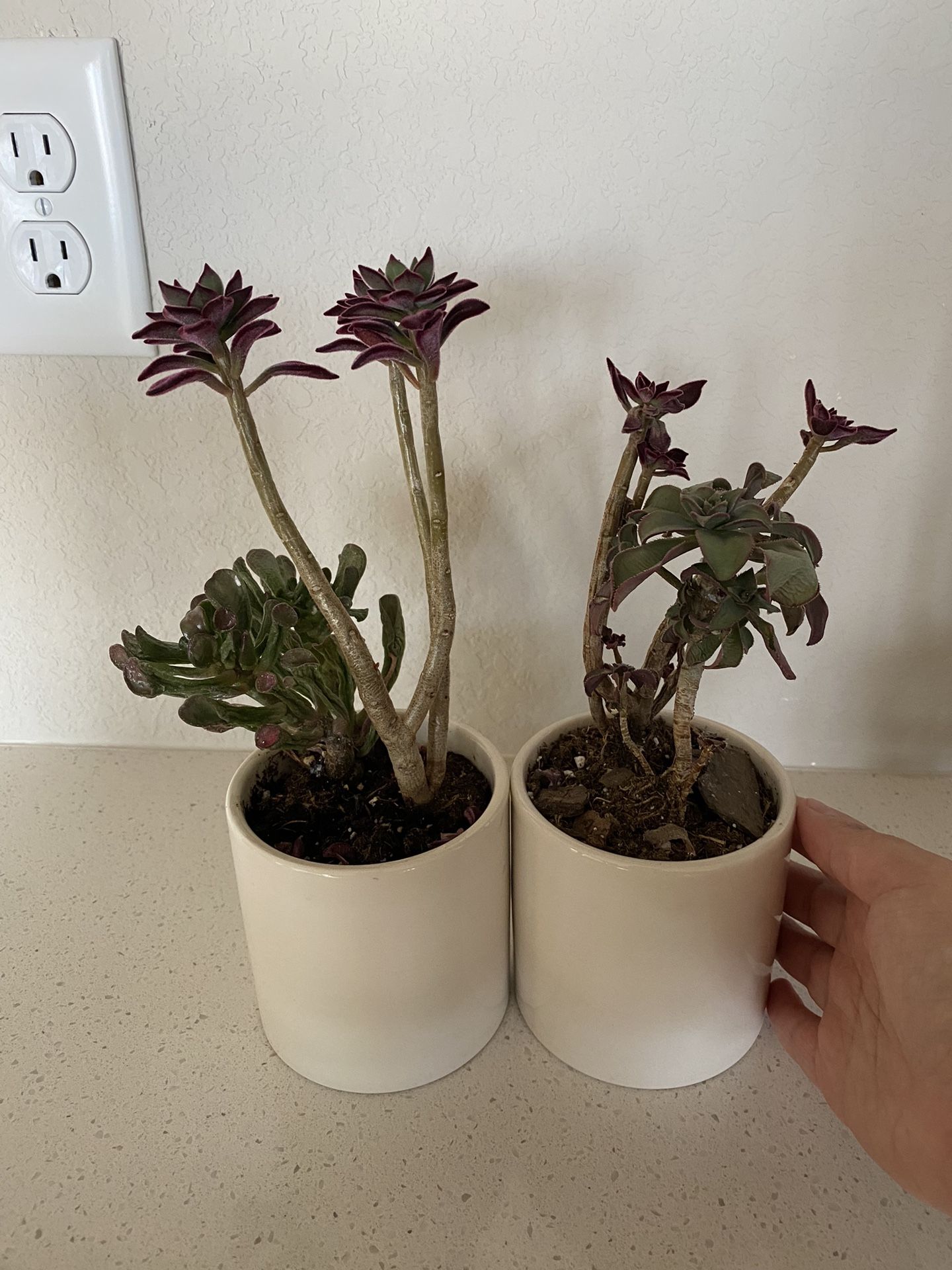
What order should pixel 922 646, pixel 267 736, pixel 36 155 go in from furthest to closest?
pixel 922 646, pixel 36 155, pixel 267 736

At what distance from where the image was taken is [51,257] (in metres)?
0.60

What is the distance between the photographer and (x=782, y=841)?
459 mm

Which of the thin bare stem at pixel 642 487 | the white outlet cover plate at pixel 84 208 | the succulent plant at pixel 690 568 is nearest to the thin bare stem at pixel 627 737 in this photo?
the succulent plant at pixel 690 568

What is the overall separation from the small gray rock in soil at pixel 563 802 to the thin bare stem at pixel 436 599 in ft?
0.22

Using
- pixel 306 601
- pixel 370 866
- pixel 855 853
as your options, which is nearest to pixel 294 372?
pixel 306 601

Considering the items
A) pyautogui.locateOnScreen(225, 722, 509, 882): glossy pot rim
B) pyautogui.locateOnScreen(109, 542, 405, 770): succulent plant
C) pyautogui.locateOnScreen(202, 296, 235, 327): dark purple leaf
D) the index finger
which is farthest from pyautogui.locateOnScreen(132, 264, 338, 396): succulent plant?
the index finger

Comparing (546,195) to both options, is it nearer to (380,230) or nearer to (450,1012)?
(380,230)

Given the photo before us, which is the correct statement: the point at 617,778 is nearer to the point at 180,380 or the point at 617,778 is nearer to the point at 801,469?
the point at 801,469

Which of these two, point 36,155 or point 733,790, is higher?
point 36,155

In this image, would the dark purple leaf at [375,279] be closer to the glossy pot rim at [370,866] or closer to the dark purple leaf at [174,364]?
the dark purple leaf at [174,364]

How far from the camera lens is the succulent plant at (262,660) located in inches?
17.5

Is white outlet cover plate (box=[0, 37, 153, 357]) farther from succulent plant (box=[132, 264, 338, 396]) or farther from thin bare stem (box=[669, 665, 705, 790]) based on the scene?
thin bare stem (box=[669, 665, 705, 790])

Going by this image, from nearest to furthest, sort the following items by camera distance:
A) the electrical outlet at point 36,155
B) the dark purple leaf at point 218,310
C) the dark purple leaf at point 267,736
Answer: the dark purple leaf at point 218,310
the dark purple leaf at point 267,736
the electrical outlet at point 36,155

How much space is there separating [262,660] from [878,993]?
0.39 metres
